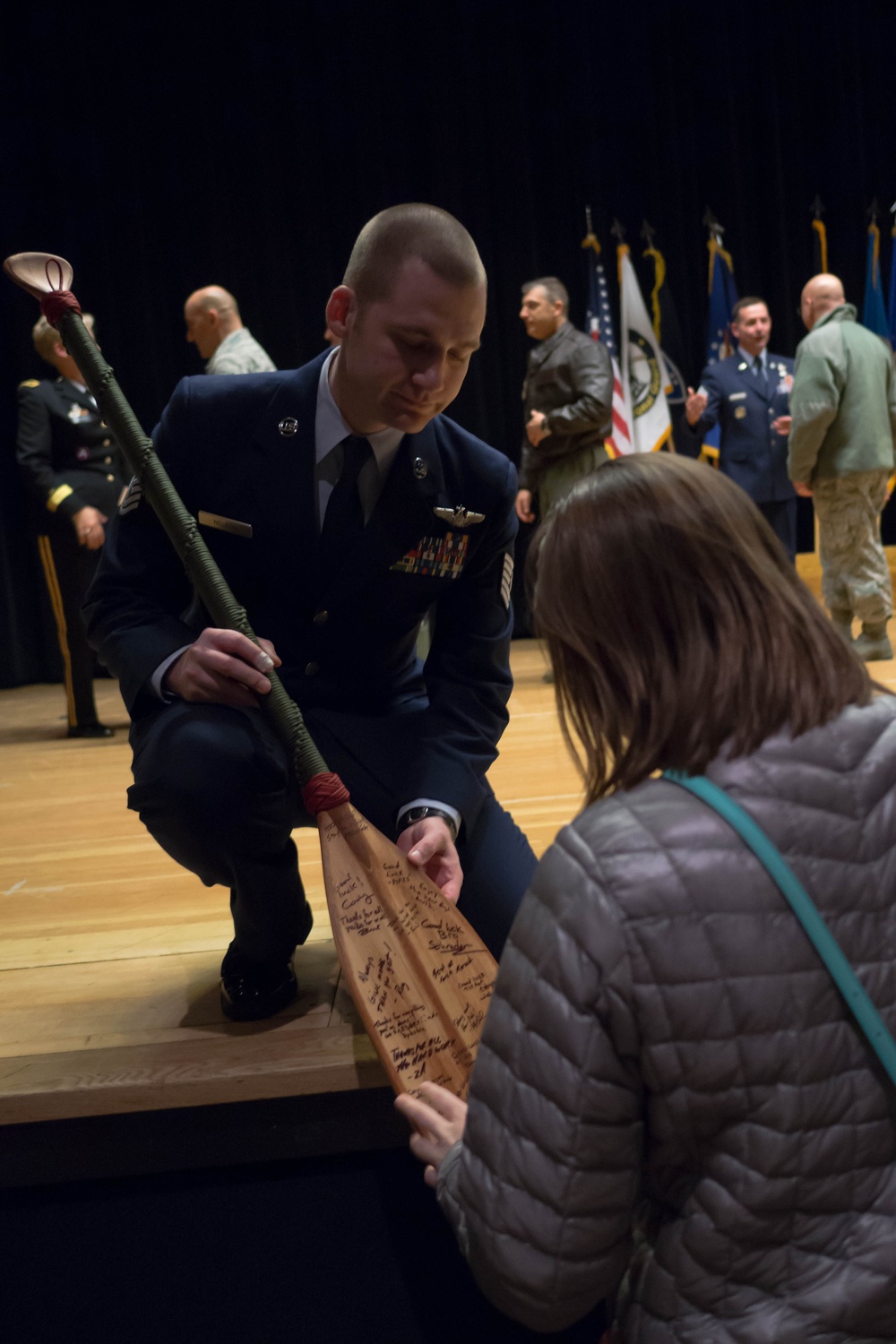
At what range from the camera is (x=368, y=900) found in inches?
54.6

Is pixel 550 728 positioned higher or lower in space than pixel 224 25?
lower

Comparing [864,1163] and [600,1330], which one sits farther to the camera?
[600,1330]

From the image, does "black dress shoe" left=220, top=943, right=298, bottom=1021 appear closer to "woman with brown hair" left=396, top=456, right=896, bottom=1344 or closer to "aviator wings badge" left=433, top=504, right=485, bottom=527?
"aviator wings badge" left=433, top=504, right=485, bottom=527

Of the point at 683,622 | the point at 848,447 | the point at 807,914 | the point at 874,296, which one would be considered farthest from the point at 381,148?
the point at 807,914

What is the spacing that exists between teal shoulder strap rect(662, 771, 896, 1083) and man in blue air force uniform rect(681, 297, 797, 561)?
495 cm

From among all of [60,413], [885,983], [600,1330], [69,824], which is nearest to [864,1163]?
[885,983]

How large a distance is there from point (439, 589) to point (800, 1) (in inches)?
248

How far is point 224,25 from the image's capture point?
5980 millimetres

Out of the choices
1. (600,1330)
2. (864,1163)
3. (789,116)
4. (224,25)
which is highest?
(224,25)

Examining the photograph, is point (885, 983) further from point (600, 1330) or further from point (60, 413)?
point (60, 413)

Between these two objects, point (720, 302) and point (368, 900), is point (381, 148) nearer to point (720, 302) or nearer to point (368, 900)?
point (720, 302)

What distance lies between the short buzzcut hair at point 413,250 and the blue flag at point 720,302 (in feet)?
16.8

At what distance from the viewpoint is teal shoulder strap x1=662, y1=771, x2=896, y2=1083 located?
29.5 inches

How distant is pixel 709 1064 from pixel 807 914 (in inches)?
4.6
